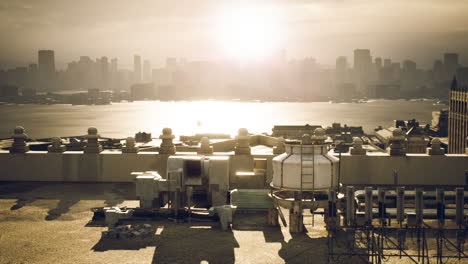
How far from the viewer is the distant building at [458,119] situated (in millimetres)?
141500

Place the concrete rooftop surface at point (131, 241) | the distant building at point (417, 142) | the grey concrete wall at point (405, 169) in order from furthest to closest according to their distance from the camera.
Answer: the distant building at point (417, 142) < the grey concrete wall at point (405, 169) < the concrete rooftop surface at point (131, 241)

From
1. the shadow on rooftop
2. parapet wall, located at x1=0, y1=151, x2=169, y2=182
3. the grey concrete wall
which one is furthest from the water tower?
parapet wall, located at x1=0, y1=151, x2=169, y2=182

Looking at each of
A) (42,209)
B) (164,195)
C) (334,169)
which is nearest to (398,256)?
(334,169)

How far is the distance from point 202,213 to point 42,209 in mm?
6752

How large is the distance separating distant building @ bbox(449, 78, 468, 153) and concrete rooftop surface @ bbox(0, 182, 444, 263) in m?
136

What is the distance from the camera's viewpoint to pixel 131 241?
1648 cm

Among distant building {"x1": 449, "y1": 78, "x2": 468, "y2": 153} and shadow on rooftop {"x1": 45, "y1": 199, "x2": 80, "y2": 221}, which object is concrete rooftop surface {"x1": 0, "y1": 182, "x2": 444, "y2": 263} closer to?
shadow on rooftop {"x1": 45, "y1": 199, "x2": 80, "y2": 221}

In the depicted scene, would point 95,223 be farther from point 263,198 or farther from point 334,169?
point 334,169

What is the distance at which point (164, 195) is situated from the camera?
2030cm

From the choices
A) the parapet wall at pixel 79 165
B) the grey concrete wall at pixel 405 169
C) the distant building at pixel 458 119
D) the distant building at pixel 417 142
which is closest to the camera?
the grey concrete wall at pixel 405 169

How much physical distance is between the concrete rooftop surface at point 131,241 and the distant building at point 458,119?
135557 mm

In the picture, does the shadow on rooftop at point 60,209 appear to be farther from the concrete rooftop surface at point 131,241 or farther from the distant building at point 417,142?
the distant building at point 417,142

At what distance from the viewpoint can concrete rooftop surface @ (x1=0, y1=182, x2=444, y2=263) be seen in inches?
582

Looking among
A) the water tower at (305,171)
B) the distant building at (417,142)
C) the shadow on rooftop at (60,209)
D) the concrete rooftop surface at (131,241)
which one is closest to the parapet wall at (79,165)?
the shadow on rooftop at (60,209)
